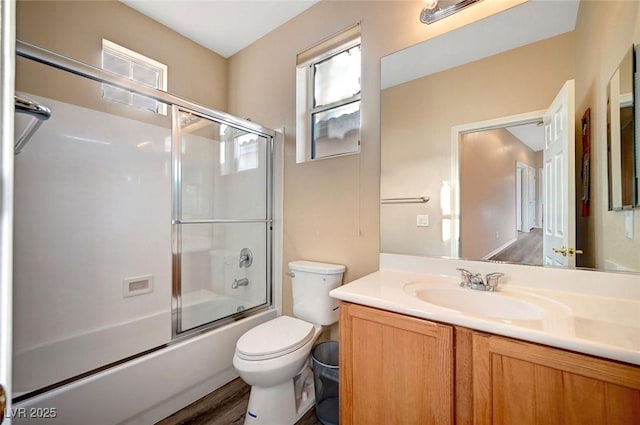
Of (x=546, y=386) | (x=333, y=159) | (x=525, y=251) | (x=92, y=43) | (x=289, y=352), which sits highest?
(x=92, y=43)

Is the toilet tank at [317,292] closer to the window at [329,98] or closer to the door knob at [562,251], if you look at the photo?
the window at [329,98]

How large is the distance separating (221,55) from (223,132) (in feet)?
3.12

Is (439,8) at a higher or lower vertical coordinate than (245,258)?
higher

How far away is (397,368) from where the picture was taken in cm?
96

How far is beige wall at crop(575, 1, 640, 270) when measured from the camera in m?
0.94

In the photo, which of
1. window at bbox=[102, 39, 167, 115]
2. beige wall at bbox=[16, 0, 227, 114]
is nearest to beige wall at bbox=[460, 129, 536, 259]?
window at bbox=[102, 39, 167, 115]

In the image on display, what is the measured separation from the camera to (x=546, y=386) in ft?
2.33

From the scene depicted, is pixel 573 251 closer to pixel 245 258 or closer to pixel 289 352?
pixel 289 352

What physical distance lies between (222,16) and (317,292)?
2198 millimetres

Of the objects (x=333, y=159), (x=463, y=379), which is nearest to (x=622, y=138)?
(x=463, y=379)

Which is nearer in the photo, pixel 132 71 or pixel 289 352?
pixel 289 352

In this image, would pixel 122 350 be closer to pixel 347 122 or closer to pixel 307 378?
pixel 307 378

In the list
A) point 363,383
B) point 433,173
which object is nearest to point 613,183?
point 433,173

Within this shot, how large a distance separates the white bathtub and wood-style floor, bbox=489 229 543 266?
5.51ft
